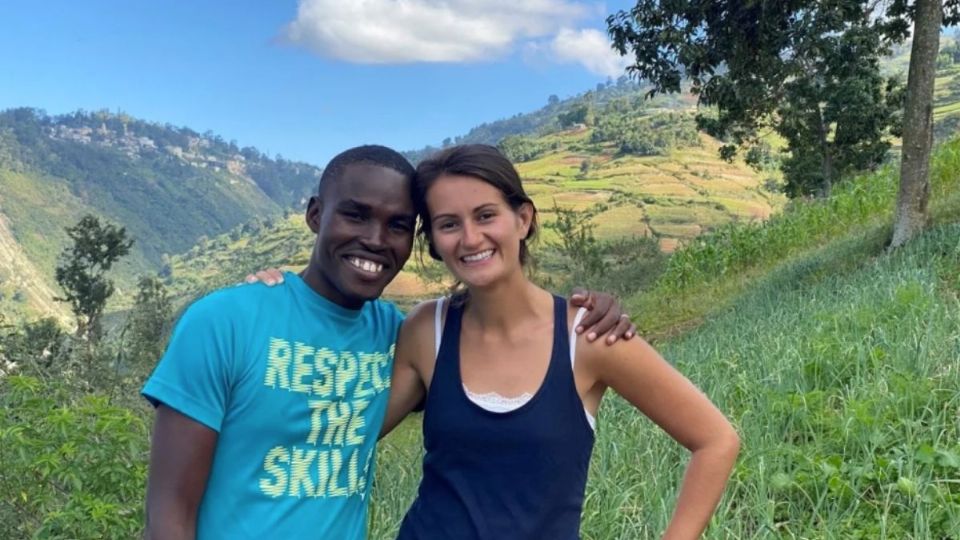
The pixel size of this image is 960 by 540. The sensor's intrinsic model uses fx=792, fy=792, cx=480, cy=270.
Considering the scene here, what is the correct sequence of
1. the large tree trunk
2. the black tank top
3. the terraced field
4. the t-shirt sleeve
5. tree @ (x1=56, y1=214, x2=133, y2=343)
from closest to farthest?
the t-shirt sleeve → the black tank top → the large tree trunk → tree @ (x1=56, y1=214, x2=133, y2=343) → the terraced field

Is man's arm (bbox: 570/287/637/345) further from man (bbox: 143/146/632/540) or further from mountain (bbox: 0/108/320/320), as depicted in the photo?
mountain (bbox: 0/108/320/320)

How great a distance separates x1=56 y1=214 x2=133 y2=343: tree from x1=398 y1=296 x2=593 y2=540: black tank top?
1049 inches

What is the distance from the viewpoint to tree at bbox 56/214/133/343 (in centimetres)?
2544

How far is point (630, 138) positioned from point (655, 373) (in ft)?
267

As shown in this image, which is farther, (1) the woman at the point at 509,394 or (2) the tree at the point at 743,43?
(2) the tree at the point at 743,43

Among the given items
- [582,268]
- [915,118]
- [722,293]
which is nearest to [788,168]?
[582,268]

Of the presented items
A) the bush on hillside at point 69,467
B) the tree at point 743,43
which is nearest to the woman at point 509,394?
the bush on hillside at point 69,467

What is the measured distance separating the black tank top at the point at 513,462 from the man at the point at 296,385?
164mm

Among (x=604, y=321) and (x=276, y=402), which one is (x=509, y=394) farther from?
(x=276, y=402)

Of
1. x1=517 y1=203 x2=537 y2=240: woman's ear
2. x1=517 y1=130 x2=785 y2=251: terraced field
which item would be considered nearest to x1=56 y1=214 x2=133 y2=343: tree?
x1=517 y1=130 x2=785 y2=251: terraced field

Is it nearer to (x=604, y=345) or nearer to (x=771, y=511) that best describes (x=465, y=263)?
(x=604, y=345)

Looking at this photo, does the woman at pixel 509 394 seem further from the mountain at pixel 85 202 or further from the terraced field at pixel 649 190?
the mountain at pixel 85 202

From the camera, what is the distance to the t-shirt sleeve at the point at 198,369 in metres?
1.33

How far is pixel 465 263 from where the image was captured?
159cm
